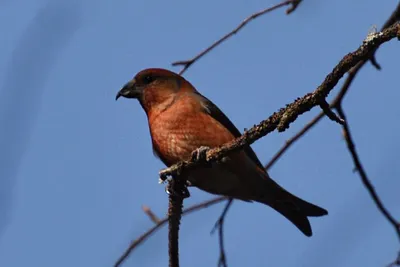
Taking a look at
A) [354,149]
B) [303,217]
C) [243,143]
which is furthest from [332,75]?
[303,217]

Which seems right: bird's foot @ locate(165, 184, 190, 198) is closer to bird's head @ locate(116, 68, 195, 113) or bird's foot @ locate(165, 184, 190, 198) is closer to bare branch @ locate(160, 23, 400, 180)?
bare branch @ locate(160, 23, 400, 180)

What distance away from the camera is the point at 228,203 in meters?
5.18

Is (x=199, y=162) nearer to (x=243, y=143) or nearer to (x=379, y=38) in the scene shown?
(x=243, y=143)

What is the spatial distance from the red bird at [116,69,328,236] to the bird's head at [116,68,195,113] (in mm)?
11

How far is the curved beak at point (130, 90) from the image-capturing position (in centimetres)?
576

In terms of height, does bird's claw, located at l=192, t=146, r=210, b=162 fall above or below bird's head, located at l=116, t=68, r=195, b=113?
below

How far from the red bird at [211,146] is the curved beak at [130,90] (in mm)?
148

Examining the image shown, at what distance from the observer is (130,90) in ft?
19.0

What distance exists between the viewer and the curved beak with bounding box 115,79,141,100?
576 centimetres

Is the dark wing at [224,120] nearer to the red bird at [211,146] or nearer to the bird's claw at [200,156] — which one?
the red bird at [211,146]

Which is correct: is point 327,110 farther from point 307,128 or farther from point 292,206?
point 292,206

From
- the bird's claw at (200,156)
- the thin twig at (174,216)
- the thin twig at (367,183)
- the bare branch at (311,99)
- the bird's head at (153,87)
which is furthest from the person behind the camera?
the bird's head at (153,87)

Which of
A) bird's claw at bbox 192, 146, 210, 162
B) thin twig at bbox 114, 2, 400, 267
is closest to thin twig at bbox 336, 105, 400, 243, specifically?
thin twig at bbox 114, 2, 400, 267

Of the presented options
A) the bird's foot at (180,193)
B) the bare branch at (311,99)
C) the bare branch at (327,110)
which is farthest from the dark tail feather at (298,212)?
the bare branch at (327,110)
